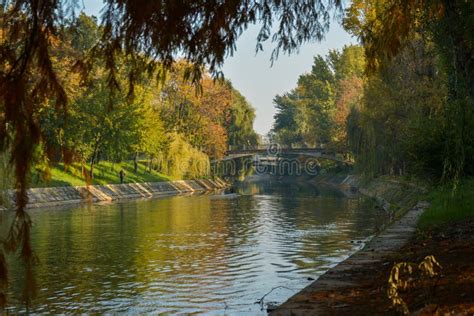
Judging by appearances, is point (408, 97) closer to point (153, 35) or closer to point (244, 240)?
point (244, 240)

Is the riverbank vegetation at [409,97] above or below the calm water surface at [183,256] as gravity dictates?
above

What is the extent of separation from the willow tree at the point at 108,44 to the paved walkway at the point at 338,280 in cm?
350

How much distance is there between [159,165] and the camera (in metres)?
68.9

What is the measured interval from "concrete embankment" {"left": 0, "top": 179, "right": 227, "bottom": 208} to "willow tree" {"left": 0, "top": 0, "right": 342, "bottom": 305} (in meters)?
23.1

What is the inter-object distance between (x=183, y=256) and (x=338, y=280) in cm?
973

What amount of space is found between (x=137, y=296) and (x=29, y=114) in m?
9.60

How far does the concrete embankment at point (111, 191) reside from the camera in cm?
4375

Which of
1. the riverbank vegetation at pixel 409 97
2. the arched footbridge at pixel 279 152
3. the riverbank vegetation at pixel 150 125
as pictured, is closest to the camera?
the riverbank vegetation at pixel 409 97

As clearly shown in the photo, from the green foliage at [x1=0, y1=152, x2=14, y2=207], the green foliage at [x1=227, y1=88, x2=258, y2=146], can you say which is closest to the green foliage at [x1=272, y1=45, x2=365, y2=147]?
the green foliage at [x1=227, y1=88, x2=258, y2=146]

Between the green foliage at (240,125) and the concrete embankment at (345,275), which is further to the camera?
the green foliage at (240,125)

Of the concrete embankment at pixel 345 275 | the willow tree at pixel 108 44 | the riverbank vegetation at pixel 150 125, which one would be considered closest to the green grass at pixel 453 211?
the concrete embankment at pixel 345 275

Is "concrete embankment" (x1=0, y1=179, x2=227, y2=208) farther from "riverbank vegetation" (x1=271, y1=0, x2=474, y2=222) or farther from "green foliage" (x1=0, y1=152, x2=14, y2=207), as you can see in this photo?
A: "riverbank vegetation" (x1=271, y1=0, x2=474, y2=222)

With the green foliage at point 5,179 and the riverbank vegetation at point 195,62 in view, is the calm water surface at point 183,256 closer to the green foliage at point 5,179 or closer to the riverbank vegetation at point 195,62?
the green foliage at point 5,179

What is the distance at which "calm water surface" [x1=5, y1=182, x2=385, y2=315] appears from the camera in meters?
14.0
